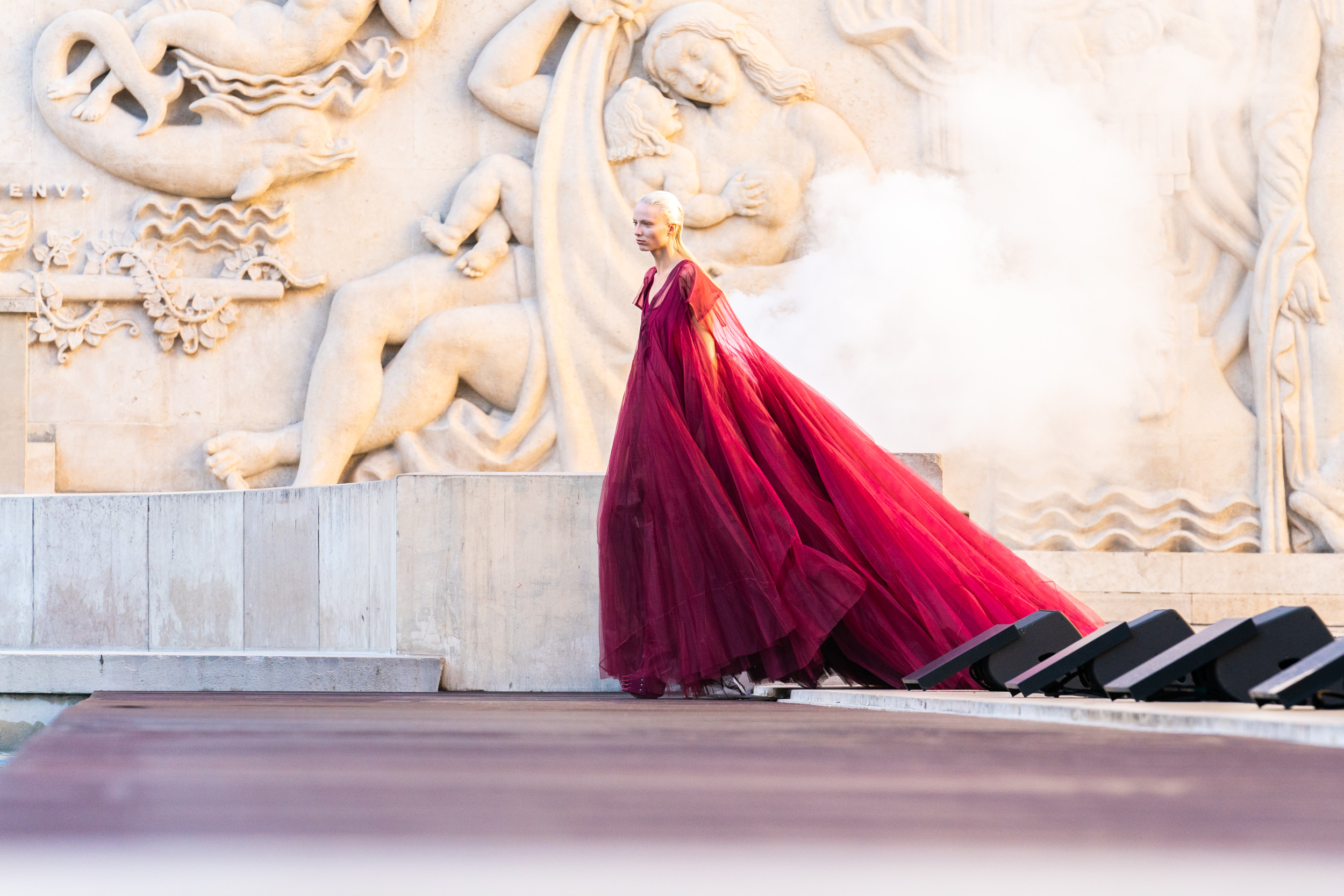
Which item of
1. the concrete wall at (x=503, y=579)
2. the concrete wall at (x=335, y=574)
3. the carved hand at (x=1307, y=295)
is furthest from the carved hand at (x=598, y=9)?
the concrete wall at (x=503, y=579)

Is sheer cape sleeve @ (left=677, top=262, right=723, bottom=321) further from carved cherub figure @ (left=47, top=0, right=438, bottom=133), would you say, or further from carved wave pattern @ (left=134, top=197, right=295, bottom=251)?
carved cherub figure @ (left=47, top=0, right=438, bottom=133)

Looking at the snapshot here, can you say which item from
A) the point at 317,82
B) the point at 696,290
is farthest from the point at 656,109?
the point at 696,290

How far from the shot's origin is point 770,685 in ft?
13.2

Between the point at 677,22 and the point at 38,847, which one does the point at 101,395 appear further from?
the point at 38,847

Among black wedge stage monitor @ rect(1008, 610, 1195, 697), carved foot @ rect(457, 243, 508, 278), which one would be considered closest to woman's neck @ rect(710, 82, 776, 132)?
carved foot @ rect(457, 243, 508, 278)

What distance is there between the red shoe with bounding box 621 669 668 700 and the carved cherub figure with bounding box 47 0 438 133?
4.74 meters

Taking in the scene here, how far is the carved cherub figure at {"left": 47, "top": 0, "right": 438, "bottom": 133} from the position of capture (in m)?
7.67

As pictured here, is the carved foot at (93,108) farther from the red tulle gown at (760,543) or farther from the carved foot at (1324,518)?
the carved foot at (1324,518)

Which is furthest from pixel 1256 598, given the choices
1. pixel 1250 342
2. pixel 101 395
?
pixel 101 395

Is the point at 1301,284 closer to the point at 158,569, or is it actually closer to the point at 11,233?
the point at 158,569

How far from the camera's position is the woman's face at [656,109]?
786 centimetres

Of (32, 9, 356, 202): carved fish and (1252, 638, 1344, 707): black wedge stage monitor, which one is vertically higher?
(32, 9, 356, 202): carved fish

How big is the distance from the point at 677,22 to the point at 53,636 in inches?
163

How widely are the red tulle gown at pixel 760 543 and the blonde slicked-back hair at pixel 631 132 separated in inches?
148
